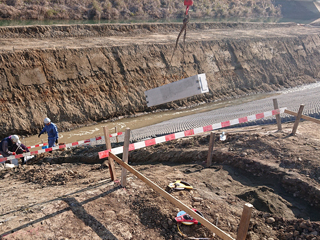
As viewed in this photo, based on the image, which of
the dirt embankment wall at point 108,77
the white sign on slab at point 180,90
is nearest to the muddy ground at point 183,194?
the white sign on slab at point 180,90

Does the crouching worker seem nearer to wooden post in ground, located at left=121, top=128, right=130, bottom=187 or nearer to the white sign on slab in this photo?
the white sign on slab

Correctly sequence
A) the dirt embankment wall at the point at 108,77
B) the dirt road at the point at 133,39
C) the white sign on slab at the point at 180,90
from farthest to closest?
the dirt road at the point at 133,39 < the dirt embankment wall at the point at 108,77 < the white sign on slab at the point at 180,90

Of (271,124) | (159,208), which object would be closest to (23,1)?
(271,124)

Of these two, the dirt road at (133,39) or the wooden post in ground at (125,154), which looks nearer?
the wooden post in ground at (125,154)

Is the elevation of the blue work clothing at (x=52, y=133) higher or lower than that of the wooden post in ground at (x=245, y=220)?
lower

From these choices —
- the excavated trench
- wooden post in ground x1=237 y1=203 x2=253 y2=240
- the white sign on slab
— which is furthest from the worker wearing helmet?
wooden post in ground x1=237 y1=203 x2=253 y2=240

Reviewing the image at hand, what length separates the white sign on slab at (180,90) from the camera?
33.0 feet

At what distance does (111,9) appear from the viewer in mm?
24266

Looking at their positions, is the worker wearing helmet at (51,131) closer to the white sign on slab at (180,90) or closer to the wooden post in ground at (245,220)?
the white sign on slab at (180,90)

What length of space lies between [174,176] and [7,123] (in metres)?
9.75

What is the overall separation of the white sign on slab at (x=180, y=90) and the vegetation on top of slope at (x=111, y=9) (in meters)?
14.2

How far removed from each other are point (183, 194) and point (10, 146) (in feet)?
21.2

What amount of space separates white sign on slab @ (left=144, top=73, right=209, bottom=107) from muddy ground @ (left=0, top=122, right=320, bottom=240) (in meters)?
2.68

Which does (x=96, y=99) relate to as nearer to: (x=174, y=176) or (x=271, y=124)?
(x=271, y=124)
